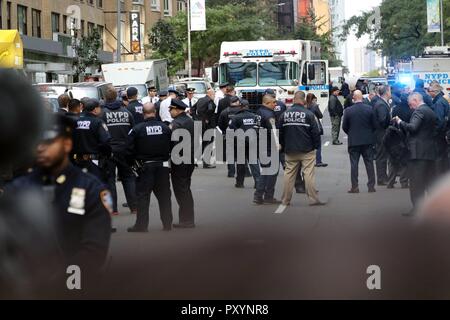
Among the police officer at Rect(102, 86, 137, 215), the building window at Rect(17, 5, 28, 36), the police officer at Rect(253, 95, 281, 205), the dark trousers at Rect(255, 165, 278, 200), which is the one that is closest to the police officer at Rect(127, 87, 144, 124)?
the police officer at Rect(253, 95, 281, 205)

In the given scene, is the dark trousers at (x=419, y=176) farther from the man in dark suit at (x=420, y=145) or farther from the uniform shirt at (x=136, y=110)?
the uniform shirt at (x=136, y=110)

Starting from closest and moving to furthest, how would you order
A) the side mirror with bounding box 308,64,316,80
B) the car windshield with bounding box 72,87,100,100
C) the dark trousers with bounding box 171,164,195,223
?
the dark trousers with bounding box 171,164,195,223 → the car windshield with bounding box 72,87,100,100 → the side mirror with bounding box 308,64,316,80

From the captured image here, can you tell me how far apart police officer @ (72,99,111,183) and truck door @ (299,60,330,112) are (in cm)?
1917

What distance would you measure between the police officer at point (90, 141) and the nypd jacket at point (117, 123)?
1962 mm

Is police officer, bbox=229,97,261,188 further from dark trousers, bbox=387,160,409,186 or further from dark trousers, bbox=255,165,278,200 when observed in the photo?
dark trousers, bbox=387,160,409,186

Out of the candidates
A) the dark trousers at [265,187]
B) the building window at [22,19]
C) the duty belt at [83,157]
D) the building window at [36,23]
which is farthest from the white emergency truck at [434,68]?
the duty belt at [83,157]

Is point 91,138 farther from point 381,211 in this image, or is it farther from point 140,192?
point 381,211

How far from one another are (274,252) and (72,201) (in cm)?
595

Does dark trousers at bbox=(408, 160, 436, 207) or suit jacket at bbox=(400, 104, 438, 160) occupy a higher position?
suit jacket at bbox=(400, 104, 438, 160)

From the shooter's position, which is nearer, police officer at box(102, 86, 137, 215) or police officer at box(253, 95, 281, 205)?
police officer at box(102, 86, 137, 215)

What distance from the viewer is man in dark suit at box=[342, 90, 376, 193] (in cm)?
1800

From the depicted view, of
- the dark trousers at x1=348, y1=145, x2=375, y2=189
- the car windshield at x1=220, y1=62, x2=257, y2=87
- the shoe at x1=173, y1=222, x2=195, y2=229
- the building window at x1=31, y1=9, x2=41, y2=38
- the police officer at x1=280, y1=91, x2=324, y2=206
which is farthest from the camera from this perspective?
the building window at x1=31, y1=9, x2=41, y2=38

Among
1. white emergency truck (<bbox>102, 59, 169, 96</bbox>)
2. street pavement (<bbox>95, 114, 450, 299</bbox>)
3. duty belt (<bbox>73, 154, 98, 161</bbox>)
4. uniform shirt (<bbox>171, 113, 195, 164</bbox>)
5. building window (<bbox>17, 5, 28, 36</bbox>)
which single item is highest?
building window (<bbox>17, 5, 28, 36</bbox>)

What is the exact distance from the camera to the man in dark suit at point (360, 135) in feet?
59.1
